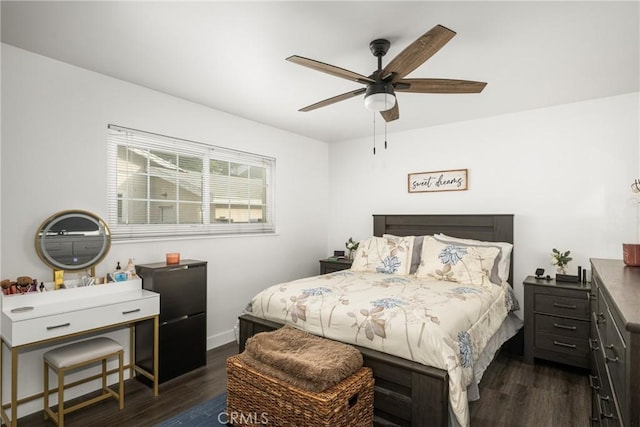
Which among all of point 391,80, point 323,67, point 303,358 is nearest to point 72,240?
point 303,358

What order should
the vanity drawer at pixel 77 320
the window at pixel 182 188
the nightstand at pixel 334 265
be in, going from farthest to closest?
the nightstand at pixel 334 265 < the window at pixel 182 188 < the vanity drawer at pixel 77 320

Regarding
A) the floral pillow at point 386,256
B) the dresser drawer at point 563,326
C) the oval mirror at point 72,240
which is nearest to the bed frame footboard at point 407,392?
the floral pillow at point 386,256

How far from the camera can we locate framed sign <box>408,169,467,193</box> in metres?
4.07

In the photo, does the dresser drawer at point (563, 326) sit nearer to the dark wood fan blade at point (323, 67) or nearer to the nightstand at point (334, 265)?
the nightstand at point (334, 265)

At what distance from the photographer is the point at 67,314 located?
7.16ft

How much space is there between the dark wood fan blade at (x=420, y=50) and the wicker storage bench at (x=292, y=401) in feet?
5.88

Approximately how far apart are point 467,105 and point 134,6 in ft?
9.77

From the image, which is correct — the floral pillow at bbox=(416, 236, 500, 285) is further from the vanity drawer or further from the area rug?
the vanity drawer

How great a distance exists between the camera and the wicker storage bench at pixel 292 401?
5.85ft

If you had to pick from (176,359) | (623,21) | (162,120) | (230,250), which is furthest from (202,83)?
(623,21)

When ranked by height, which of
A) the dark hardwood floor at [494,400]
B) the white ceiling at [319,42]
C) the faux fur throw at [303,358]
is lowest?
the dark hardwood floor at [494,400]

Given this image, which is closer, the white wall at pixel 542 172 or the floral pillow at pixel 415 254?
the white wall at pixel 542 172

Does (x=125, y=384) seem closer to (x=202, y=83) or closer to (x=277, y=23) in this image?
(x=202, y=83)

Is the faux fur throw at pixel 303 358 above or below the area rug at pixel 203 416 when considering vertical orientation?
above
